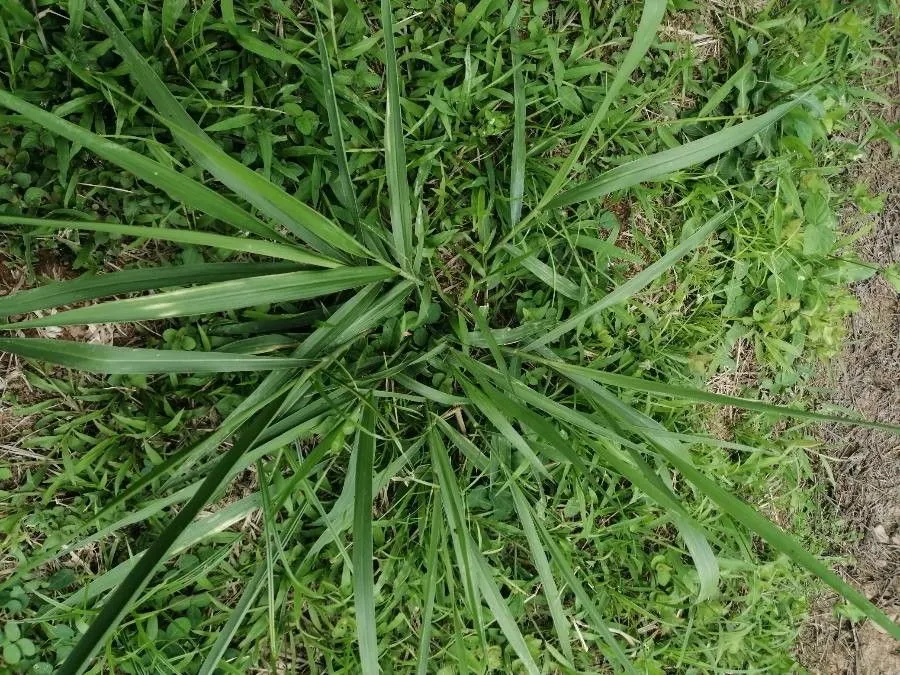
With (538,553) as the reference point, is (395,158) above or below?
above

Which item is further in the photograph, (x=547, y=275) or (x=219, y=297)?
(x=547, y=275)

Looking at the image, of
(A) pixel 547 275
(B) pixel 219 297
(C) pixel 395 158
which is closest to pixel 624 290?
(A) pixel 547 275

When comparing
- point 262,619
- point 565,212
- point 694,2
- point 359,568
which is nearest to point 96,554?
point 262,619

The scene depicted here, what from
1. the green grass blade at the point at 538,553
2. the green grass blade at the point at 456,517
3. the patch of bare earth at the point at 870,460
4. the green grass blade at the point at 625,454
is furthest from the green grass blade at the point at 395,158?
the patch of bare earth at the point at 870,460

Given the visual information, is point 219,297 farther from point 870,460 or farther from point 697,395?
point 870,460

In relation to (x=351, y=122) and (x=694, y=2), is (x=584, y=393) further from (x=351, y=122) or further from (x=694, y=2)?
(x=694, y=2)

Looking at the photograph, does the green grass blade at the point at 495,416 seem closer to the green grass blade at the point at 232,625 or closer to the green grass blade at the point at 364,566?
the green grass blade at the point at 364,566
